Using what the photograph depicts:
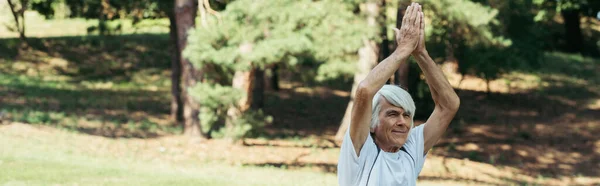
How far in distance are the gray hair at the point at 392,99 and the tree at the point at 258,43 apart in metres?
10.8

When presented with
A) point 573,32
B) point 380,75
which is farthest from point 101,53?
point 380,75

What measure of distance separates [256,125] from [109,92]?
1291cm

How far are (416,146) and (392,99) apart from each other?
0.29 meters

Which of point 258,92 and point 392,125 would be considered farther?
point 258,92

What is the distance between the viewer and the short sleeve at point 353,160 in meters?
3.19

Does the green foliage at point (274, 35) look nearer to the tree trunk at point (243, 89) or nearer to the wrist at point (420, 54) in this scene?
the tree trunk at point (243, 89)

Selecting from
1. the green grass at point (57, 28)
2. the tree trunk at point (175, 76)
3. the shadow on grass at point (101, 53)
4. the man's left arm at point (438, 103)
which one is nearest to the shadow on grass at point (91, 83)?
the shadow on grass at point (101, 53)

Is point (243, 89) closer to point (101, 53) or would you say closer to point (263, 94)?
point (263, 94)

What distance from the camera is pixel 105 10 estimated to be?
2294 cm

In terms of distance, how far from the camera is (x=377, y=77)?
3.09m

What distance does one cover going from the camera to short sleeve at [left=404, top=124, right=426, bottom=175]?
11.1ft

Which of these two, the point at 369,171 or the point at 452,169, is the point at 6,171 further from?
the point at 452,169

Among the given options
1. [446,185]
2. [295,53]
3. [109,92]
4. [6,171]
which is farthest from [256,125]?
[109,92]

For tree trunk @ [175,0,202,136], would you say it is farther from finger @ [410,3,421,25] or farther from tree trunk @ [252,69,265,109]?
finger @ [410,3,421,25]
